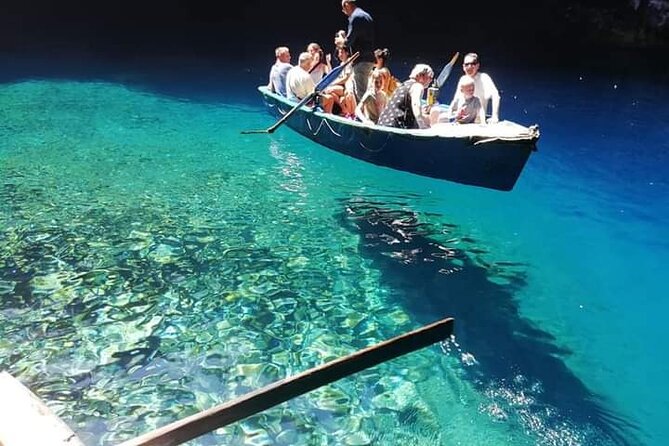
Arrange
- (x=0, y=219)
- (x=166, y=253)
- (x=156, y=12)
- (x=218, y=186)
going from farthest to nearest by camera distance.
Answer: (x=156, y=12)
(x=218, y=186)
(x=0, y=219)
(x=166, y=253)

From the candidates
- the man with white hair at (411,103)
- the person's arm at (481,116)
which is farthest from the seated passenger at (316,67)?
the person's arm at (481,116)

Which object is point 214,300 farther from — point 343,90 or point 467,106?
point 343,90

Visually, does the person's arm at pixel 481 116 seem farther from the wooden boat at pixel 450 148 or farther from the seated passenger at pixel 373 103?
the seated passenger at pixel 373 103

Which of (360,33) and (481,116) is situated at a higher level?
(360,33)

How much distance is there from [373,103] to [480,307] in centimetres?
413

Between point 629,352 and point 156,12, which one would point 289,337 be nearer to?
point 629,352

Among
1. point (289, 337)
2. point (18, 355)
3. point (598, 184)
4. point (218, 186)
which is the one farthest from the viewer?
point (598, 184)

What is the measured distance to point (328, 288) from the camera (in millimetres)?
6137

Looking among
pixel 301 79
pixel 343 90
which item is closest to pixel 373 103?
pixel 343 90

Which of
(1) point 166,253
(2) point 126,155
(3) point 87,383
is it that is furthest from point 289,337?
(2) point 126,155

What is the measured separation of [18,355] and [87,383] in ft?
2.46

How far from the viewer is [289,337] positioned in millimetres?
5250

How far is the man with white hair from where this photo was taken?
788cm

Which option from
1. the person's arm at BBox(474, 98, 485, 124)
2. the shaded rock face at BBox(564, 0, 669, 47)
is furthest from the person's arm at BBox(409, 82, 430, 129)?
the shaded rock face at BBox(564, 0, 669, 47)
